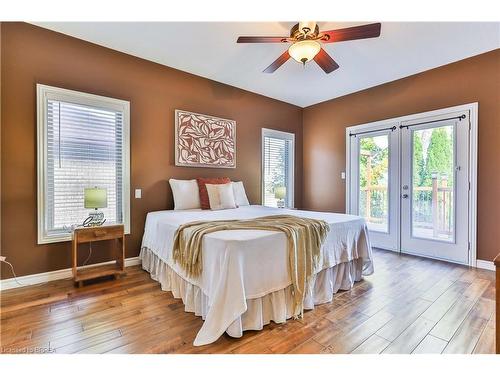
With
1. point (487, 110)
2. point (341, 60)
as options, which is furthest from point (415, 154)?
point (341, 60)

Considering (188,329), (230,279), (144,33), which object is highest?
(144,33)

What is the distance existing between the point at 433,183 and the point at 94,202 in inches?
174

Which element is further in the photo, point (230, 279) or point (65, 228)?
point (65, 228)

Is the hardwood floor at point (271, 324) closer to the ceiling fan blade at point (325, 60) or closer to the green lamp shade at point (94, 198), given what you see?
the green lamp shade at point (94, 198)

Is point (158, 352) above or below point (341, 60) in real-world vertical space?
below

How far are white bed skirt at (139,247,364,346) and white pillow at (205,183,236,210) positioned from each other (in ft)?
3.29

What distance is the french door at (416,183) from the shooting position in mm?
3309

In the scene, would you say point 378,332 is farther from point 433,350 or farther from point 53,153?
point 53,153

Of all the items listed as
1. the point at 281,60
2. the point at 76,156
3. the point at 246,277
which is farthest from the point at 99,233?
the point at 281,60

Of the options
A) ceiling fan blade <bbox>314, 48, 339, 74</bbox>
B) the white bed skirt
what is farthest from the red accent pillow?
ceiling fan blade <bbox>314, 48, 339, 74</bbox>

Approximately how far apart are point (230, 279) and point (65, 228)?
225 centimetres

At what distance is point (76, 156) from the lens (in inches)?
111
